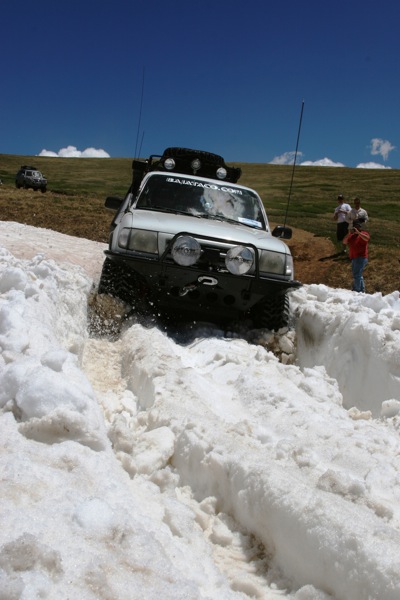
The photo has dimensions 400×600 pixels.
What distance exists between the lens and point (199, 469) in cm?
285

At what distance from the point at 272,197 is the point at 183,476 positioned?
148 feet

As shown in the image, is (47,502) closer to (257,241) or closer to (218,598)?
(218,598)

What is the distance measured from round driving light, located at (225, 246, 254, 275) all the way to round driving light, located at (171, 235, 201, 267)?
30 centimetres

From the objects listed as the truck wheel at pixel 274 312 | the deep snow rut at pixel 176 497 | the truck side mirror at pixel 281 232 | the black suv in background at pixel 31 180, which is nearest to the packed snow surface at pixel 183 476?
the deep snow rut at pixel 176 497

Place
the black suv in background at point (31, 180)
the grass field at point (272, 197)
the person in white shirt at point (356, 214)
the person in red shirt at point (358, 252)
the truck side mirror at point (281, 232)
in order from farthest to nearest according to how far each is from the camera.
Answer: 1. the black suv in background at point (31, 180)
2. the grass field at point (272, 197)
3. the person in white shirt at point (356, 214)
4. the person in red shirt at point (358, 252)
5. the truck side mirror at point (281, 232)

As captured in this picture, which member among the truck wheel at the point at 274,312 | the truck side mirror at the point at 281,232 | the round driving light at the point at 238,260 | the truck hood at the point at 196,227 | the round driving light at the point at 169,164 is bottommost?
the truck wheel at the point at 274,312

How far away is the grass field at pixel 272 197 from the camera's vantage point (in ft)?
57.7

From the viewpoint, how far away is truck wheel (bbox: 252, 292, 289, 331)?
6238 mm

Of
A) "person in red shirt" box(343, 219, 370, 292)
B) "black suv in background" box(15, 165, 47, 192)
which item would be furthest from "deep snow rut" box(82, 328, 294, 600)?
"black suv in background" box(15, 165, 47, 192)

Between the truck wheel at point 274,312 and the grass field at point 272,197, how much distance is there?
1.17 meters

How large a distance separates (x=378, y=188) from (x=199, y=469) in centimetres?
5591

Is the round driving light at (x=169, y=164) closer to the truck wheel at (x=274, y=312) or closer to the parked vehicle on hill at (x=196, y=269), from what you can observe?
the parked vehicle on hill at (x=196, y=269)

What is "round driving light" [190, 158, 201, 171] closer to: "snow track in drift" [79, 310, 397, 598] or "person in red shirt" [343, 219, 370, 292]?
"person in red shirt" [343, 219, 370, 292]

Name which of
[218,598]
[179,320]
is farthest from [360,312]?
[218,598]
